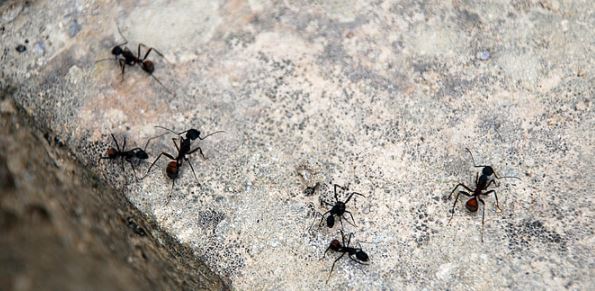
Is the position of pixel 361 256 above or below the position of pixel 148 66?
below

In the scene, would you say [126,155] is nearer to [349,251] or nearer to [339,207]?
[339,207]

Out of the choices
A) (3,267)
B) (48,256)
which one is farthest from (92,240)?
(3,267)

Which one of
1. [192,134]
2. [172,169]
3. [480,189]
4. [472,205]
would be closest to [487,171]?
[480,189]

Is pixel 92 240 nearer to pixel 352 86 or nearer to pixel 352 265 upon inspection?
pixel 352 265

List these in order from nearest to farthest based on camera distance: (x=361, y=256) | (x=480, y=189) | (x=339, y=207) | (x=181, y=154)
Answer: (x=361, y=256) → (x=339, y=207) → (x=480, y=189) → (x=181, y=154)

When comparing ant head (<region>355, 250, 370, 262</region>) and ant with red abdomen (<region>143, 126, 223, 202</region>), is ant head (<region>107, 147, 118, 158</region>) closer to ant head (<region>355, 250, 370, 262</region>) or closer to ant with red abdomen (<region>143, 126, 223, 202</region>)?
ant with red abdomen (<region>143, 126, 223, 202</region>)

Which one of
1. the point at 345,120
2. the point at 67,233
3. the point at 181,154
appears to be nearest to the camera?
the point at 67,233

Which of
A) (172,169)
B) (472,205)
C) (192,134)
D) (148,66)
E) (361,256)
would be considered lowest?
(361,256)
